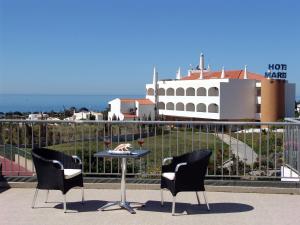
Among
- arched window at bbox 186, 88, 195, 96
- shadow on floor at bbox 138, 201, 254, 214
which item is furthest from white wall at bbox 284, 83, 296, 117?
shadow on floor at bbox 138, 201, 254, 214

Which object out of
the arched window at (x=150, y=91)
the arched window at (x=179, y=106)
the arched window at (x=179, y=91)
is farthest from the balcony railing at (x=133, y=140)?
the arched window at (x=150, y=91)

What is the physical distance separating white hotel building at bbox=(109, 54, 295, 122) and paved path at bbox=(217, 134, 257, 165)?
72.4m

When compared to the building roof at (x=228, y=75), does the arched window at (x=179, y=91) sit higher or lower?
lower

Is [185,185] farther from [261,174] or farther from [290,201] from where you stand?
[261,174]

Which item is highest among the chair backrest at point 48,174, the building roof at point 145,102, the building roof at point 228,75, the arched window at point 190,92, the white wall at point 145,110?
the building roof at point 228,75

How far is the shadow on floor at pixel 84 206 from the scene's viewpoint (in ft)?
22.6

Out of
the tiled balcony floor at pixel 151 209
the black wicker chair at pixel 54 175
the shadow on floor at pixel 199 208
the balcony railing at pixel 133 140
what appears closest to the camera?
the tiled balcony floor at pixel 151 209

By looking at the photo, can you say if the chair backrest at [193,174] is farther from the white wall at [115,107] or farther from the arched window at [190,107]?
the white wall at [115,107]

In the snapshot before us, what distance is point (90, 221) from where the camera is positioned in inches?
244

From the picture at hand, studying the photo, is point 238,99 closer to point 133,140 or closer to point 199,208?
point 133,140

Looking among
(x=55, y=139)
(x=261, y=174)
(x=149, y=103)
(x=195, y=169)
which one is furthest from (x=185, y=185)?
(x=149, y=103)

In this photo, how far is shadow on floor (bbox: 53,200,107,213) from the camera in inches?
271

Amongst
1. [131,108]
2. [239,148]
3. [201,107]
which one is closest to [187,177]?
[239,148]

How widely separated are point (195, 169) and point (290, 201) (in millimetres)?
1914
